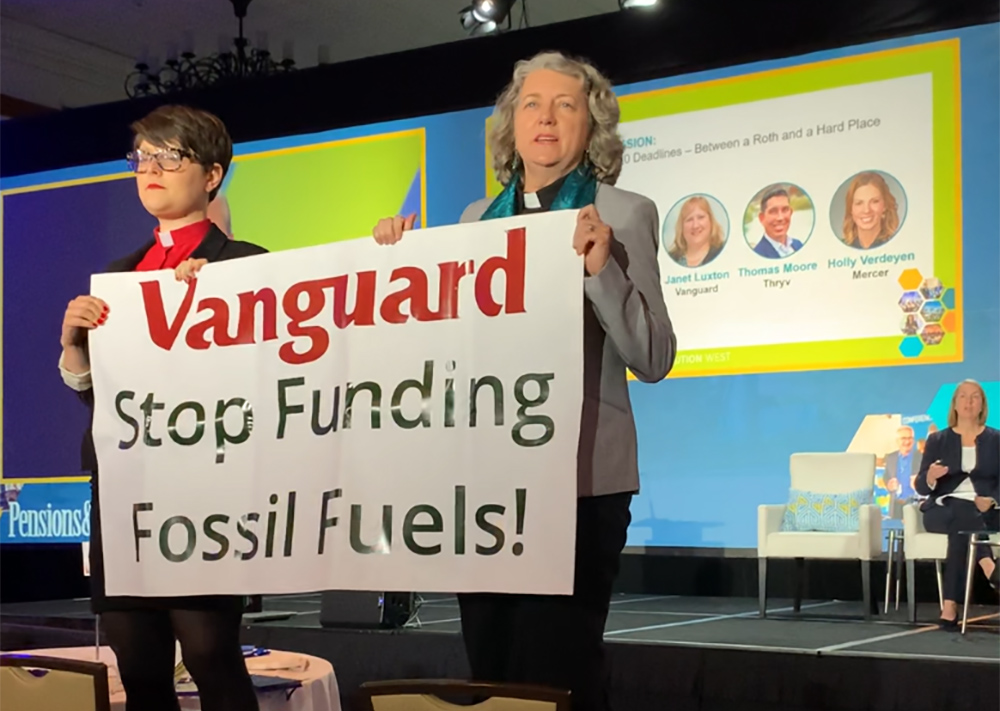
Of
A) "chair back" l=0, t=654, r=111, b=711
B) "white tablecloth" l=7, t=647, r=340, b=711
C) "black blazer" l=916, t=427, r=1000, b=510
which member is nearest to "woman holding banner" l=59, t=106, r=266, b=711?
"white tablecloth" l=7, t=647, r=340, b=711

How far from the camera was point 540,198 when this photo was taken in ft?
6.39

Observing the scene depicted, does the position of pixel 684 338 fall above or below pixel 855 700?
above

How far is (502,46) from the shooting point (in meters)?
6.02

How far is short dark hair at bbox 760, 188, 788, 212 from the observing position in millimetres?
5461

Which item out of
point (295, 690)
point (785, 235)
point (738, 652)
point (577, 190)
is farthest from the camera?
point (785, 235)

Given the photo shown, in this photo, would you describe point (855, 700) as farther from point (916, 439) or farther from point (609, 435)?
point (609, 435)

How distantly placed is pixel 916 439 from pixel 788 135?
1.50 metres

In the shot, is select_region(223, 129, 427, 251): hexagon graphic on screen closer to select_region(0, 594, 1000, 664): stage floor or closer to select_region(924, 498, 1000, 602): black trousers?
select_region(0, 594, 1000, 664): stage floor

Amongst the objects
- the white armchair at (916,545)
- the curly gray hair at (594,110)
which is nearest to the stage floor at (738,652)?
the white armchair at (916,545)

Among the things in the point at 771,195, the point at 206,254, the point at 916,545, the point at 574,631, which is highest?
the point at 771,195

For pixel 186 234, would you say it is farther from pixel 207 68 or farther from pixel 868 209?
pixel 207 68

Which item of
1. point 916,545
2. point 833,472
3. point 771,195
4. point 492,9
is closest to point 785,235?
point 771,195

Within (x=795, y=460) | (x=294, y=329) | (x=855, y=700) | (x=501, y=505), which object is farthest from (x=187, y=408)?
(x=795, y=460)

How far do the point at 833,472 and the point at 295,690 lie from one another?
11.4 ft
